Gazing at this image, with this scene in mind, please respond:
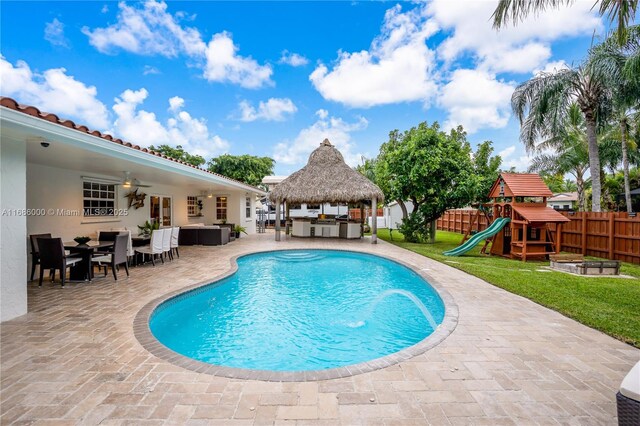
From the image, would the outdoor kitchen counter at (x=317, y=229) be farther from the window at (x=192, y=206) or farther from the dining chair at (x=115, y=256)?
the dining chair at (x=115, y=256)

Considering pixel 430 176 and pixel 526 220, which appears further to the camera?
pixel 430 176

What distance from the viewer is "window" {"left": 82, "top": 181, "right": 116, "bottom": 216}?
32.8ft

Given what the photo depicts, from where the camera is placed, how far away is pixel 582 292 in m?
6.65

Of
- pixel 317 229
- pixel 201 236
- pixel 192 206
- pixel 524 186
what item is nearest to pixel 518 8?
pixel 524 186

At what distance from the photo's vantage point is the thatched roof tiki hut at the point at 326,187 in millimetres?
15469

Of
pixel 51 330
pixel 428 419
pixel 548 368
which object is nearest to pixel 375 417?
pixel 428 419

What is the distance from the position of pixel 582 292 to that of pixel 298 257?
8821 millimetres

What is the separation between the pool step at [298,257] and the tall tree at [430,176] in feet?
19.6

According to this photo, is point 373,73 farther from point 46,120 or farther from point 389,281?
point 46,120

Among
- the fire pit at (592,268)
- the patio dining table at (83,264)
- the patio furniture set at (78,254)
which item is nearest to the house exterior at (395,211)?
the fire pit at (592,268)

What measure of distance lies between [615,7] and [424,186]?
34.3 feet

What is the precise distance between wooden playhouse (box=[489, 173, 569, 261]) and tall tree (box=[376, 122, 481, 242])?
232 cm

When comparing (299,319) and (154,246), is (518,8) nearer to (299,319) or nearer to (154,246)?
(299,319)

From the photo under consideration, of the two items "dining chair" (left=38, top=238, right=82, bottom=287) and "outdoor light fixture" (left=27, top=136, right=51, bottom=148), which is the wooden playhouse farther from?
"dining chair" (left=38, top=238, right=82, bottom=287)
